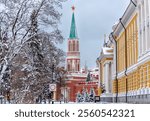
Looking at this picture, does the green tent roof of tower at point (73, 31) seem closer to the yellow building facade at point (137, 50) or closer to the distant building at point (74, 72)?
the distant building at point (74, 72)

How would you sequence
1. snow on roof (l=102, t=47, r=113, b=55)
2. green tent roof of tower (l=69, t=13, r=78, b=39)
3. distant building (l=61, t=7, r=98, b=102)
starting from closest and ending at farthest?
1. snow on roof (l=102, t=47, r=113, b=55)
2. distant building (l=61, t=7, r=98, b=102)
3. green tent roof of tower (l=69, t=13, r=78, b=39)

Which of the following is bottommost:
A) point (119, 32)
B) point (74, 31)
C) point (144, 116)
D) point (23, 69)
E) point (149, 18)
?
point (144, 116)

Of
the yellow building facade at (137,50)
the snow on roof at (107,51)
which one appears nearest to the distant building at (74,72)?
the snow on roof at (107,51)

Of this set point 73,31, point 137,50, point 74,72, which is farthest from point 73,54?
point 137,50

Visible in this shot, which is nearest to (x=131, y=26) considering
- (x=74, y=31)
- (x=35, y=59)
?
(x=35, y=59)

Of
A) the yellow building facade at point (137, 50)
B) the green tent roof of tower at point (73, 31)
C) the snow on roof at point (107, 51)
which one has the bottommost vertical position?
the yellow building facade at point (137, 50)

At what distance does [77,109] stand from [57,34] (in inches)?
895

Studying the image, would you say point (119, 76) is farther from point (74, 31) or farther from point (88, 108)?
point (74, 31)

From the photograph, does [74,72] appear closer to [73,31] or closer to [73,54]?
[73,54]

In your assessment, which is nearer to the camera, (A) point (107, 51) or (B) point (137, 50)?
(B) point (137, 50)

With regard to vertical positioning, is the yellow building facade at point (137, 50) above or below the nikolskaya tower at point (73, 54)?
below

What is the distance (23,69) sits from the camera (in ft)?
133

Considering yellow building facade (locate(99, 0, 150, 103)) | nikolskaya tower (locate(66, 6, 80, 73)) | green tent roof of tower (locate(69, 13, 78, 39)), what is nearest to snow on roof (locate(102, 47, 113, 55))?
yellow building facade (locate(99, 0, 150, 103))

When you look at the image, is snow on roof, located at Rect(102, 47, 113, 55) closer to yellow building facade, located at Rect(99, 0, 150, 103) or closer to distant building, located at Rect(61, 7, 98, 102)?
yellow building facade, located at Rect(99, 0, 150, 103)
